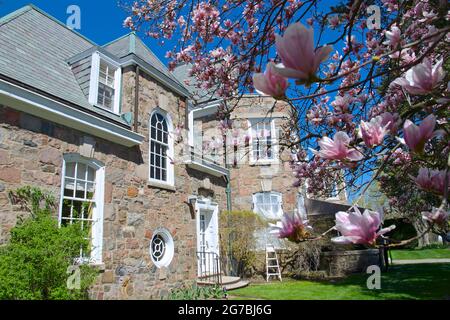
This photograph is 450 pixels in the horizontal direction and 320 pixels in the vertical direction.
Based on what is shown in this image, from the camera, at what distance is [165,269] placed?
802 cm

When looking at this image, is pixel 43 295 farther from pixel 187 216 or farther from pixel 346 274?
pixel 346 274

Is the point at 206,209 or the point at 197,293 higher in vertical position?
the point at 206,209

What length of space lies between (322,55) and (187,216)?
868 centimetres

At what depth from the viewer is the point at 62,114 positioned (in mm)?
5898

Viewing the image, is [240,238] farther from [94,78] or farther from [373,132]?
[373,132]

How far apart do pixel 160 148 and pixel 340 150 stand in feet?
25.6

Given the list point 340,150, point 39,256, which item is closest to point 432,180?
point 340,150

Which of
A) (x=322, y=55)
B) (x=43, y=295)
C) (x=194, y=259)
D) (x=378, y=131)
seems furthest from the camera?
(x=194, y=259)

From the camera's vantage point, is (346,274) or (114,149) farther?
(346,274)

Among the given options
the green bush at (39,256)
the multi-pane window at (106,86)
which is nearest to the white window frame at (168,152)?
the multi-pane window at (106,86)

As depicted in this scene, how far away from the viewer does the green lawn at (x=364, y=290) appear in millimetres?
6969

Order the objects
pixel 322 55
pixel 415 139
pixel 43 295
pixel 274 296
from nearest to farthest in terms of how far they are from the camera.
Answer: pixel 322 55 → pixel 415 139 → pixel 43 295 → pixel 274 296

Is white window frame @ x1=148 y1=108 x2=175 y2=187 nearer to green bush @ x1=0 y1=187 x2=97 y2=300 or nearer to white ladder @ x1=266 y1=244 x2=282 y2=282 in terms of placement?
green bush @ x1=0 y1=187 x2=97 y2=300

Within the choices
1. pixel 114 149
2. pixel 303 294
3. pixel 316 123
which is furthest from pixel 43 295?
pixel 303 294
